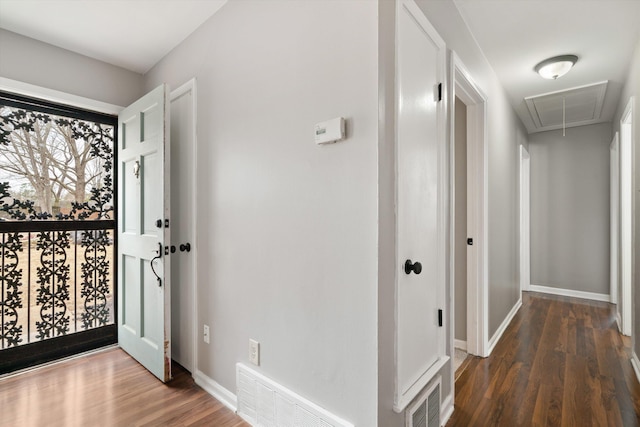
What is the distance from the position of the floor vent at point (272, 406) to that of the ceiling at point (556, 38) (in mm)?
2386

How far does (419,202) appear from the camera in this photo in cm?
146

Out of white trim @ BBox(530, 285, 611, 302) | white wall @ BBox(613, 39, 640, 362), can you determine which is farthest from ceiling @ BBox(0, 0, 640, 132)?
white trim @ BBox(530, 285, 611, 302)

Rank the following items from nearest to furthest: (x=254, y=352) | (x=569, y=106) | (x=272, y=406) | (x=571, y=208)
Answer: (x=272, y=406)
(x=254, y=352)
(x=569, y=106)
(x=571, y=208)

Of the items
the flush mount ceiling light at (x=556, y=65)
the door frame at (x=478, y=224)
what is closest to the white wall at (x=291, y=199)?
the door frame at (x=478, y=224)

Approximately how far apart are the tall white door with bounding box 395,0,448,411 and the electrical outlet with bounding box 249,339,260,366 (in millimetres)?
778

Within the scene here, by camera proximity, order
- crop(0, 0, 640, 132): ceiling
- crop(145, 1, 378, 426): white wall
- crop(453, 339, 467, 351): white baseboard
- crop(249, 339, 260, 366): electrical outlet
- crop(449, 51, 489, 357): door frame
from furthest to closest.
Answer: crop(453, 339, 467, 351): white baseboard → crop(449, 51, 489, 357): door frame → crop(0, 0, 640, 132): ceiling → crop(249, 339, 260, 366): electrical outlet → crop(145, 1, 378, 426): white wall

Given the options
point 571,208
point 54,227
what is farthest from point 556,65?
point 54,227

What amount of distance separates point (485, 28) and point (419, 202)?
1.56 meters

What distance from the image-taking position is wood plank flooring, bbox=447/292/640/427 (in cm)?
177

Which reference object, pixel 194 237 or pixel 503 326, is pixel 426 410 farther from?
pixel 503 326

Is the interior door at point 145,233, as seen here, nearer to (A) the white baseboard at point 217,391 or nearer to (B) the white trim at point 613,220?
(A) the white baseboard at point 217,391

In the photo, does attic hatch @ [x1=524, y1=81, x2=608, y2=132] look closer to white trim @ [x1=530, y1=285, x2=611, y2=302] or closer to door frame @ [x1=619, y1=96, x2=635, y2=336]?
door frame @ [x1=619, y1=96, x2=635, y2=336]

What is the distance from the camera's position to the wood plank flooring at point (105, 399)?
1712 millimetres

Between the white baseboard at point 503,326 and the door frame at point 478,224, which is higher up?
the door frame at point 478,224
